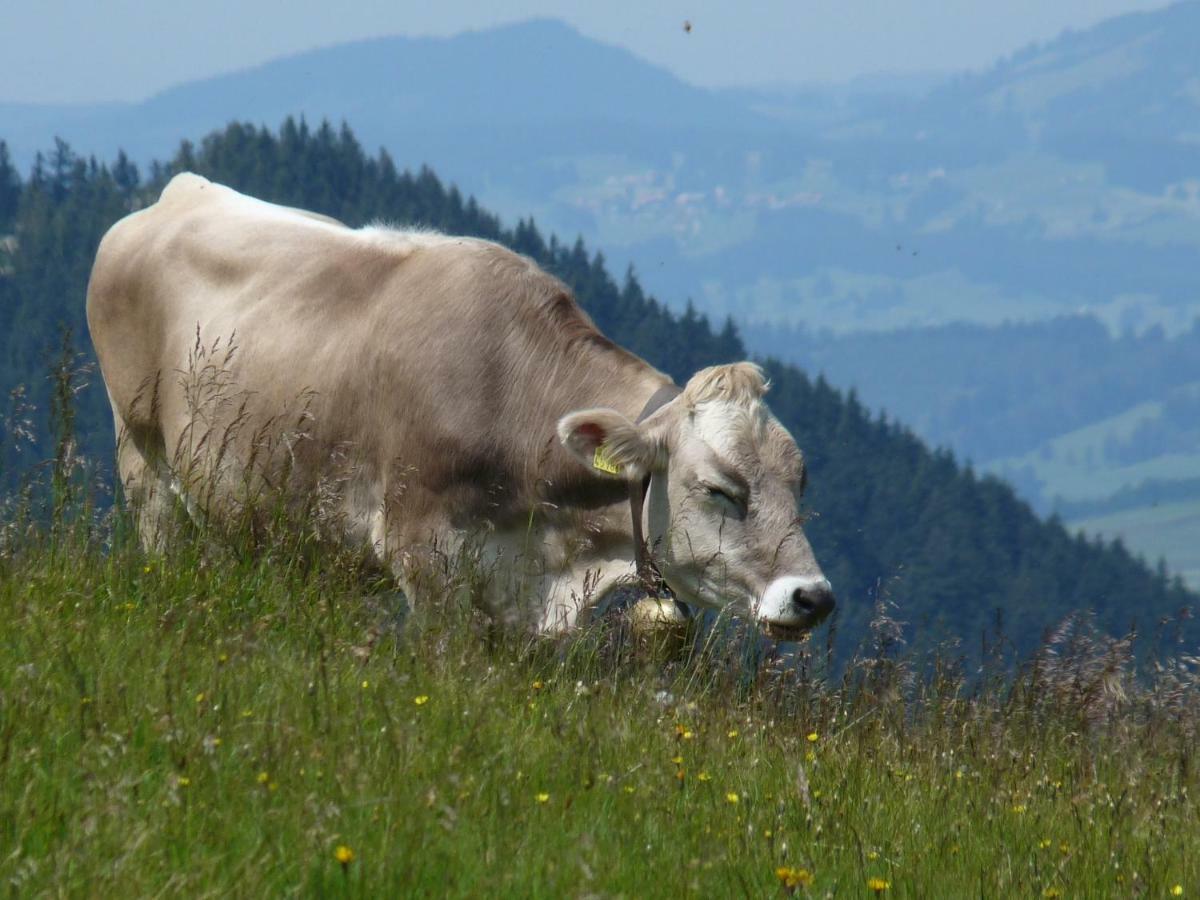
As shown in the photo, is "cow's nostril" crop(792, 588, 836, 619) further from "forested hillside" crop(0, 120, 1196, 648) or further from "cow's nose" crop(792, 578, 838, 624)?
"forested hillside" crop(0, 120, 1196, 648)

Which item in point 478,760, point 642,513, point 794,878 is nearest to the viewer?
point 794,878

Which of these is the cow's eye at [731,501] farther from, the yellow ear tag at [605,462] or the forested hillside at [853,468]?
the forested hillside at [853,468]

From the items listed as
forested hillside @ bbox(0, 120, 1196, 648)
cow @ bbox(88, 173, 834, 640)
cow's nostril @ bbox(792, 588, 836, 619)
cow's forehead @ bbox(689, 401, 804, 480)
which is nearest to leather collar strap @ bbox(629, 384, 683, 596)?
cow @ bbox(88, 173, 834, 640)

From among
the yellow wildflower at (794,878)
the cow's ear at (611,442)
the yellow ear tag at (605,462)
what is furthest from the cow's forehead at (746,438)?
the yellow wildflower at (794,878)

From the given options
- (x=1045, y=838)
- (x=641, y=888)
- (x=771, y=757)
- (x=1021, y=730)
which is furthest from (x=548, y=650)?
(x=641, y=888)

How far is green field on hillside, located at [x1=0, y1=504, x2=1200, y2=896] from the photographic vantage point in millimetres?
2838

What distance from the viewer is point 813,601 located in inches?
249

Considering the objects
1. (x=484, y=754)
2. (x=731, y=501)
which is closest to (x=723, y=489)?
(x=731, y=501)

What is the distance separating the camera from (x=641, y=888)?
9.98ft

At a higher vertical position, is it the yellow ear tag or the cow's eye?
the yellow ear tag

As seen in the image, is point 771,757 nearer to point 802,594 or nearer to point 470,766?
point 470,766

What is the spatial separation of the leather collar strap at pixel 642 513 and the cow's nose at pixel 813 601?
581 mm

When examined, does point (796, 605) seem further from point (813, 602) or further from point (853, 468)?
point (853, 468)

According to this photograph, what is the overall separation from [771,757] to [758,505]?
7.30 feet
